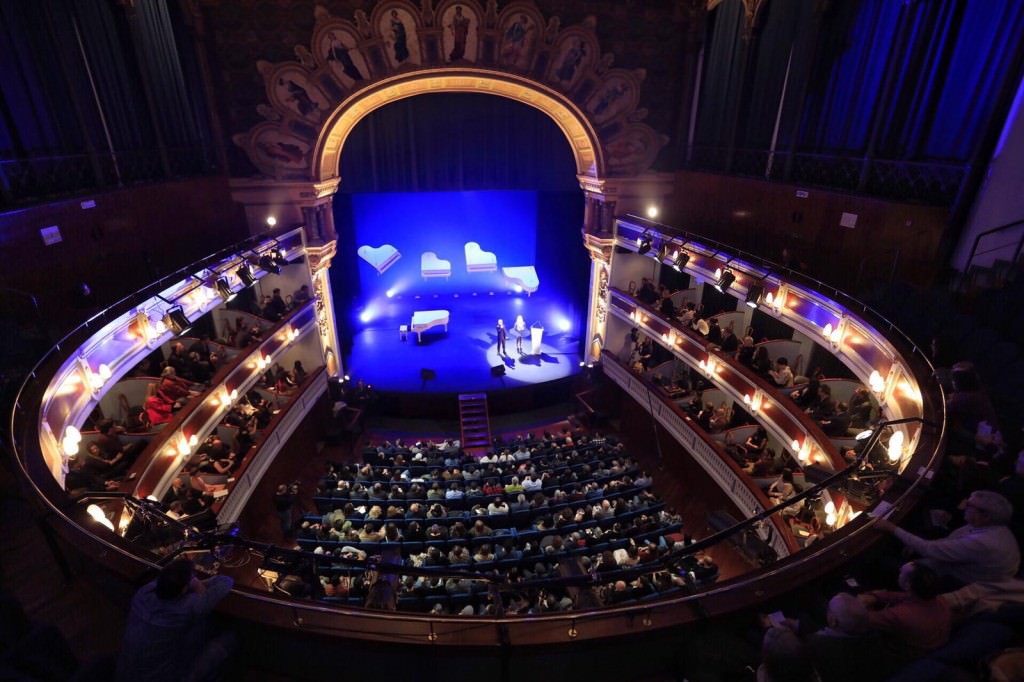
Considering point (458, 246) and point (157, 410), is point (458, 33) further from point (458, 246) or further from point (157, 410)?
point (157, 410)

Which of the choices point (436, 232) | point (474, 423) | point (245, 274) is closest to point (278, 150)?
point (245, 274)

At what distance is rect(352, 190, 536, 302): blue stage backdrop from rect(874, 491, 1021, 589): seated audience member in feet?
57.3

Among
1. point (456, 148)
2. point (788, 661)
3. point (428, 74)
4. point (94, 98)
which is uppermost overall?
point (428, 74)

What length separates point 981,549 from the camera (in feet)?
10.9

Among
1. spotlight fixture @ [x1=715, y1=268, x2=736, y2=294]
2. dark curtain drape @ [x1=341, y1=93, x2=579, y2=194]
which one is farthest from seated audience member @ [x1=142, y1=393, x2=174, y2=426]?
spotlight fixture @ [x1=715, y1=268, x2=736, y2=294]

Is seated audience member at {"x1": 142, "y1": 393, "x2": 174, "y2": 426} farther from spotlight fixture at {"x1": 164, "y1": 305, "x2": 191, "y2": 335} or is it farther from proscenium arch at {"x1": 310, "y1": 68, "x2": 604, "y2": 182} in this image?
proscenium arch at {"x1": 310, "y1": 68, "x2": 604, "y2": 182}

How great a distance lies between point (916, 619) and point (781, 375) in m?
8.12

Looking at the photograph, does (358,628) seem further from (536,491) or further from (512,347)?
(512,347)

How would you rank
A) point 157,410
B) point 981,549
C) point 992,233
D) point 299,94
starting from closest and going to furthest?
point 981,549
point 992,233
point 157,410
point 299,94

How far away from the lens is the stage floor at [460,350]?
53.7ft

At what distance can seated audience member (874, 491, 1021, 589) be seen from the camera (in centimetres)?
330

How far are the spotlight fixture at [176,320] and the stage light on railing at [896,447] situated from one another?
10245mm

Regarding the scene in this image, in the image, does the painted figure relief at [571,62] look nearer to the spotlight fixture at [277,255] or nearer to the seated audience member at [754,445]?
the spotlight fixture at [277,255]

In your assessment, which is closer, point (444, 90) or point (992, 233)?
point (992, 233)
